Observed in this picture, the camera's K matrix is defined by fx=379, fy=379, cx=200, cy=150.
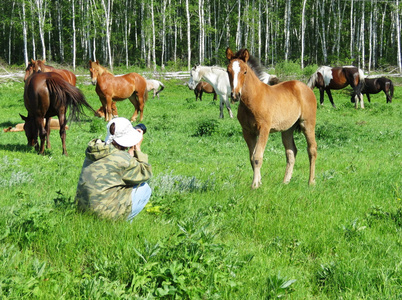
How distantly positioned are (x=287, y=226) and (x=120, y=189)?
1987mm

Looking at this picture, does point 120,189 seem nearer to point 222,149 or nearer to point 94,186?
point 94,186

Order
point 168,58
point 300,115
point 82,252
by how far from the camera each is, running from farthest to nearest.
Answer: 1. point 168,58
2. point 300,115
3. point 82,252

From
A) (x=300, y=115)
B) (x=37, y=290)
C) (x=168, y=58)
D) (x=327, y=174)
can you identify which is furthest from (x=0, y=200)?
(x=168, y=58)

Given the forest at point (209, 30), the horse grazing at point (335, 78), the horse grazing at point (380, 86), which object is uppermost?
the forest at point (209, 30)

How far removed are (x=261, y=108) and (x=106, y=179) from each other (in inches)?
123

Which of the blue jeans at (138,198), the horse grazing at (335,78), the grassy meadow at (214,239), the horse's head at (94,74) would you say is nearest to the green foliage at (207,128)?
the grassy meadow at (214,239)

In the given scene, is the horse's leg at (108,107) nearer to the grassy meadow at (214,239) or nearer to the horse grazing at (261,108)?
the grassy meadow at (214,239)

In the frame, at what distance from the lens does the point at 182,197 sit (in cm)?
539

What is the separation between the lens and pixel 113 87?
1689 centimetres

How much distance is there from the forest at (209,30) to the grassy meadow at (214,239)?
3768 centimetres

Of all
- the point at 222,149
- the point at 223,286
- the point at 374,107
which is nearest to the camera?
the point at 223,286

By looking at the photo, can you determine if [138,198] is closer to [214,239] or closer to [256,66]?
[214,239]

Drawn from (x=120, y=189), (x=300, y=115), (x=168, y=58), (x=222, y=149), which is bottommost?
(x=222, y=149)

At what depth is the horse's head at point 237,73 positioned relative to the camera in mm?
5781
